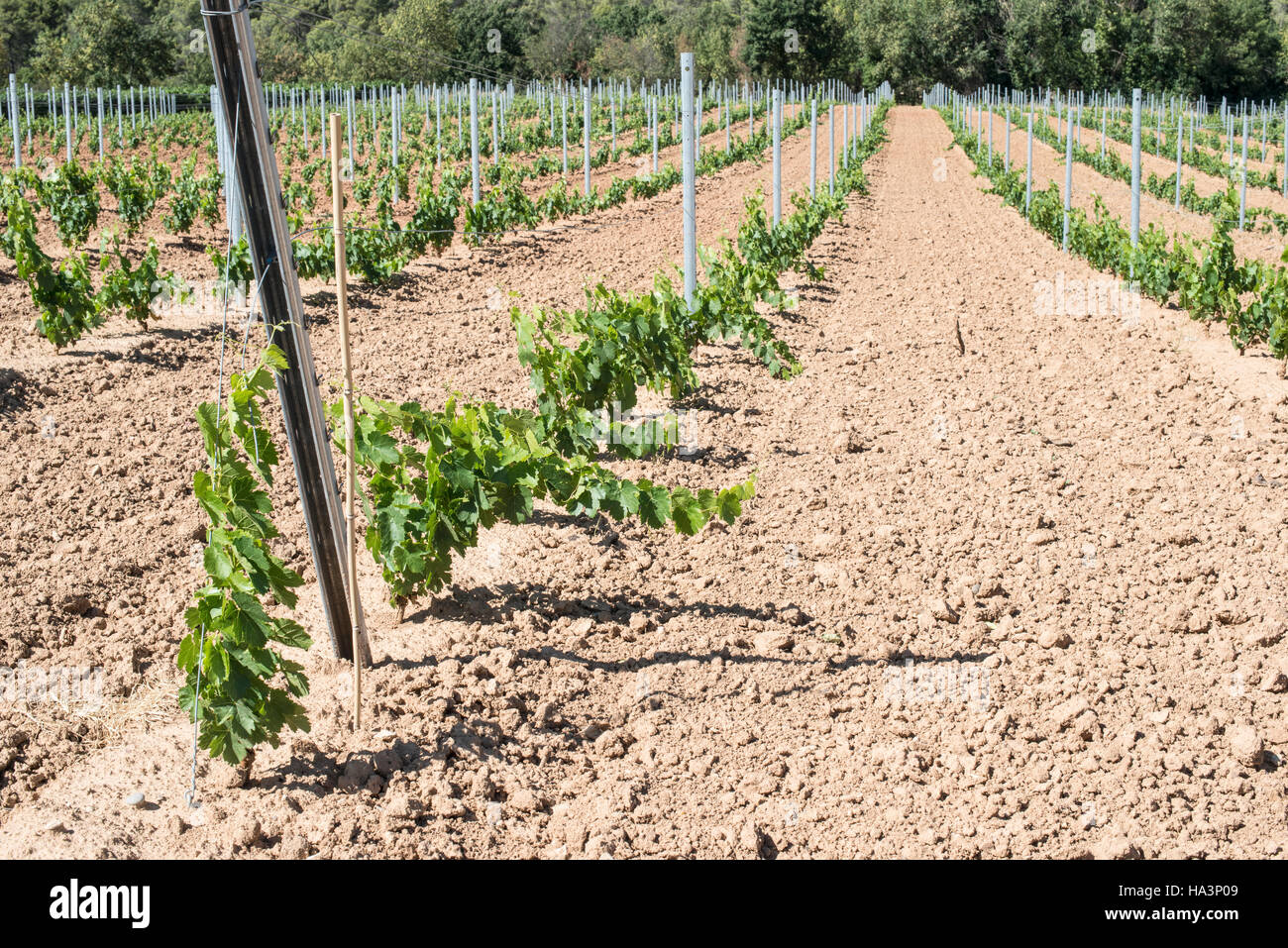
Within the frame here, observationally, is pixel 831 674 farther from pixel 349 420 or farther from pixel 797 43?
pixel 797 43

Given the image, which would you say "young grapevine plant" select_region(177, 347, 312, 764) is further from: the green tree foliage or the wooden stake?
the green tree foliage

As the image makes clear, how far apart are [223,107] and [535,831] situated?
2.40 metres

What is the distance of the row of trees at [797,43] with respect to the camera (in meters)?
54.8

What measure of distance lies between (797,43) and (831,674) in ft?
229

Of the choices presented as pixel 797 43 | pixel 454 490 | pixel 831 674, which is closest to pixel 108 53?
pixel 797 43

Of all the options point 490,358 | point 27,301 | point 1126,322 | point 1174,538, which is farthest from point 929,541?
point 27,301

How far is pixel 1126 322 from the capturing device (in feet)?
34.7

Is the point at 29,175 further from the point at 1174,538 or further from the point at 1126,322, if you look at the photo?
the point at 1174,538

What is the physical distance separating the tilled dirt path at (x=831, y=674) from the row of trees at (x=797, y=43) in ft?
147

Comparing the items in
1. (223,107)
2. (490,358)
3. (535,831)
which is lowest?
(535,831)

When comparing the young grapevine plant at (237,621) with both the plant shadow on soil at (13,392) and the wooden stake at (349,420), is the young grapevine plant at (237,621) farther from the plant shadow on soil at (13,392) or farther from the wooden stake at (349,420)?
the plant shadow on soil at (13,392)

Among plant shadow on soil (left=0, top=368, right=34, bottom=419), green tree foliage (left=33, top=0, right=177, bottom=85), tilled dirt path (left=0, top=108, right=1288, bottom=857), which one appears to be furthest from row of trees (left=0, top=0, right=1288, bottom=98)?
tilled dirt path (left=0, top=108, right=1288, bottom=857)

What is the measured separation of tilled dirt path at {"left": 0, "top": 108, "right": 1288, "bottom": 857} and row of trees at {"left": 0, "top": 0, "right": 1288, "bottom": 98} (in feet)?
147
